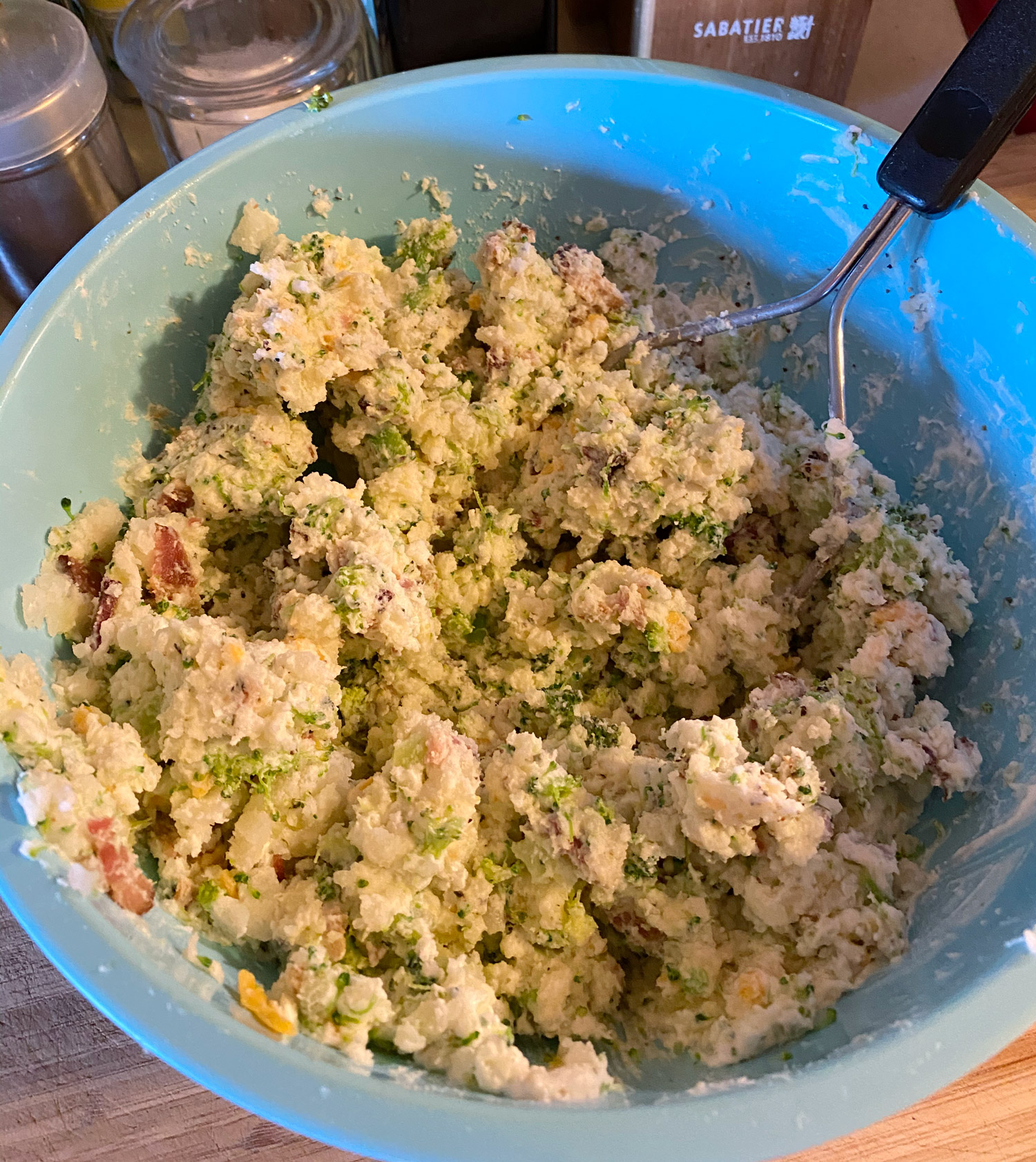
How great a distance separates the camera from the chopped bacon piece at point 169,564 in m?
0.99

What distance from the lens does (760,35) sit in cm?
130

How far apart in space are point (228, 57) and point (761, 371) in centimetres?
93

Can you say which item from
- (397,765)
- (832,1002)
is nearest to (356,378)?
(397,765)

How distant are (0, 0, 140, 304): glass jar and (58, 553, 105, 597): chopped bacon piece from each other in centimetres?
71

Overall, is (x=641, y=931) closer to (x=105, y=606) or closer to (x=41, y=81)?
(x=105, y=606)

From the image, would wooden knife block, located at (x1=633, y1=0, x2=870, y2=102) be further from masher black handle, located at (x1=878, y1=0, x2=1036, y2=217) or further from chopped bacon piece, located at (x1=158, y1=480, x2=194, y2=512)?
chopped bacon piece, located at (x1=158, y1=480, x2=194, y2=512)

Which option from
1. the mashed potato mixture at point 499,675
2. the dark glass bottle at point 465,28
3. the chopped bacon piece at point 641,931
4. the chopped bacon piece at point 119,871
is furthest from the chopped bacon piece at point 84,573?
the dark glass bottle at point 465,28

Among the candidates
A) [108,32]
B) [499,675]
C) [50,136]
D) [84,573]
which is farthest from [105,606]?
[108,32]

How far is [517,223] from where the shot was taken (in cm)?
117

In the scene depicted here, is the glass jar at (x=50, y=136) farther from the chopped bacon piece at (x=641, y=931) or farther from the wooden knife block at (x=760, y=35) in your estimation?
the chopped bacon piece at (x=641, y=931)

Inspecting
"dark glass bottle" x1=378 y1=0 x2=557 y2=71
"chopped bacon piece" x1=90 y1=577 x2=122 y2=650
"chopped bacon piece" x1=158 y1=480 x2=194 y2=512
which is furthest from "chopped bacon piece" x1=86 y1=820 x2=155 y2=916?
"dark glass bottle" x1=378 y1=0 x2=557 y2=71

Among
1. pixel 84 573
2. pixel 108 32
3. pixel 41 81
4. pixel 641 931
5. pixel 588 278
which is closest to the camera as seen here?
pixel 641 931

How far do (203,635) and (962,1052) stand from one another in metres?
0.74

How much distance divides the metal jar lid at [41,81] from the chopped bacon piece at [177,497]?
66 cm
